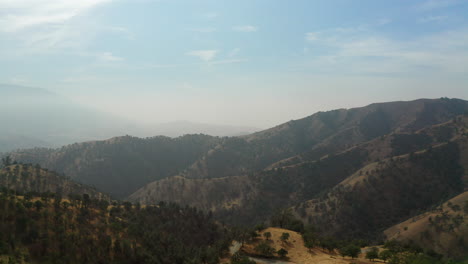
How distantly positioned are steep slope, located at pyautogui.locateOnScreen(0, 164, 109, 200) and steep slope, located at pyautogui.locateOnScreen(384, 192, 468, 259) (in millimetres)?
106070

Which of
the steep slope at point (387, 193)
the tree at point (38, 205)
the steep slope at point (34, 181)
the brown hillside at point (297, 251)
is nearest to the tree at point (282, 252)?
the brown hillside at point (297, 251)

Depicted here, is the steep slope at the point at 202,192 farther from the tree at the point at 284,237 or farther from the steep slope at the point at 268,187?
the tree at the point at 284,237

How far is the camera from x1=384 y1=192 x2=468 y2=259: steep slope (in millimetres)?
83562

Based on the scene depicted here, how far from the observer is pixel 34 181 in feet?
323

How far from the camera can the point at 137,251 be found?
51125 mm

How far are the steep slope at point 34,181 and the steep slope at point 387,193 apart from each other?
93.7m

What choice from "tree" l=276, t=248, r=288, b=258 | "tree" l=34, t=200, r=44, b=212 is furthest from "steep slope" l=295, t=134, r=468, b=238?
"tree" l=34, t=200, r=44, b=212

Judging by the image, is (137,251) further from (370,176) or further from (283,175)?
(283,175)

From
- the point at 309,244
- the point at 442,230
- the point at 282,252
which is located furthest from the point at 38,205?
the point at 442,230

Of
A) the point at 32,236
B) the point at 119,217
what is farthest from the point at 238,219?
the point at 32,236

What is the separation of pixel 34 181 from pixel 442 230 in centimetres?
13538

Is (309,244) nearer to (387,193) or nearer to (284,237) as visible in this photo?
(284,237)

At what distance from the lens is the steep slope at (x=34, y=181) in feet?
302

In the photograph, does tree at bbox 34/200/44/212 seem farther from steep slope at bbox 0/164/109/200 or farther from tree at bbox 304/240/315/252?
tree at bbox 304/240/315/252
